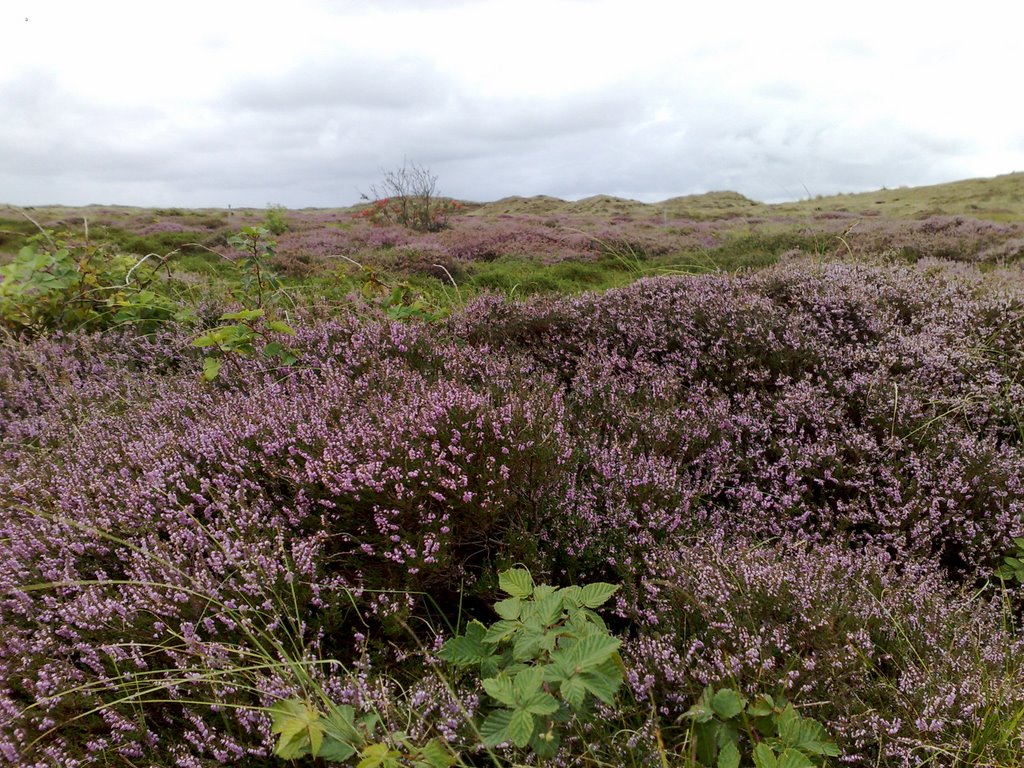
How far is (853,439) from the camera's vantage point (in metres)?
3.01

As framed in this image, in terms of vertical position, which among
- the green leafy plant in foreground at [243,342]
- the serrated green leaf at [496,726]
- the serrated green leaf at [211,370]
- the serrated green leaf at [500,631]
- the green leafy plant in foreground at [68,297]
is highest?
the green leafy plant in foreground at [68,297]

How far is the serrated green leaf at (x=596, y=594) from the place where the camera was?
1.59m


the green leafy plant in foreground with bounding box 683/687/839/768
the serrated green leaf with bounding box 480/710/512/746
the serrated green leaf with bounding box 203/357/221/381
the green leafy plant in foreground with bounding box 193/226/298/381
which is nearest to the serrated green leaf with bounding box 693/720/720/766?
the green leafy plant in foreground with bounding box 683/687/839/768

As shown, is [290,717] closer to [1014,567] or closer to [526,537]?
[526,537]

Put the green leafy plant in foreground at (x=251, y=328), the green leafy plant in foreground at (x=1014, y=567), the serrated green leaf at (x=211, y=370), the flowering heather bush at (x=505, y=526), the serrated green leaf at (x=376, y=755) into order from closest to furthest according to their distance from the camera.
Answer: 1. the serrated green leaf at (x=376, y=755)
2. the flowering heather bush at (x=505, y=526)
3. the green leafy plant in foreground at (x=1014, y=567)
4. the serrated green leaf at (x=211, y=370)
5. the green leafy plant in foreground at (x=251, y=328)

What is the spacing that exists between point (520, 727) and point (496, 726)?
150 millimetres

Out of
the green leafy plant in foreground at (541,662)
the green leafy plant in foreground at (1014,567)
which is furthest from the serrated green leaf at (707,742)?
the green leafy plant in foreground at (1014,567)

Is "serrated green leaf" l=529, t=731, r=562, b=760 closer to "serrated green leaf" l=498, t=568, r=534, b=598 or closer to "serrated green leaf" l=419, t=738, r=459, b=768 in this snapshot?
"serrated green leaf" l=419, t=738, r=459, b=768

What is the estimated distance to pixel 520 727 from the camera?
4.18 feet

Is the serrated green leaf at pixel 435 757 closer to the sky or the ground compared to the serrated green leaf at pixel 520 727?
closer to the ground

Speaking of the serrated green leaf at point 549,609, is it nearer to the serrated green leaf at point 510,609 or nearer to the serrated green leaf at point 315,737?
the serrated green leaf at point 510,609

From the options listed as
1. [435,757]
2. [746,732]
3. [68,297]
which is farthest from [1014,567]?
[68,297]

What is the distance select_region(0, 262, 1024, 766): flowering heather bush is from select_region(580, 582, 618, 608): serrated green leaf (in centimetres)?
26

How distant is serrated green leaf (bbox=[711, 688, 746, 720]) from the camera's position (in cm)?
146
